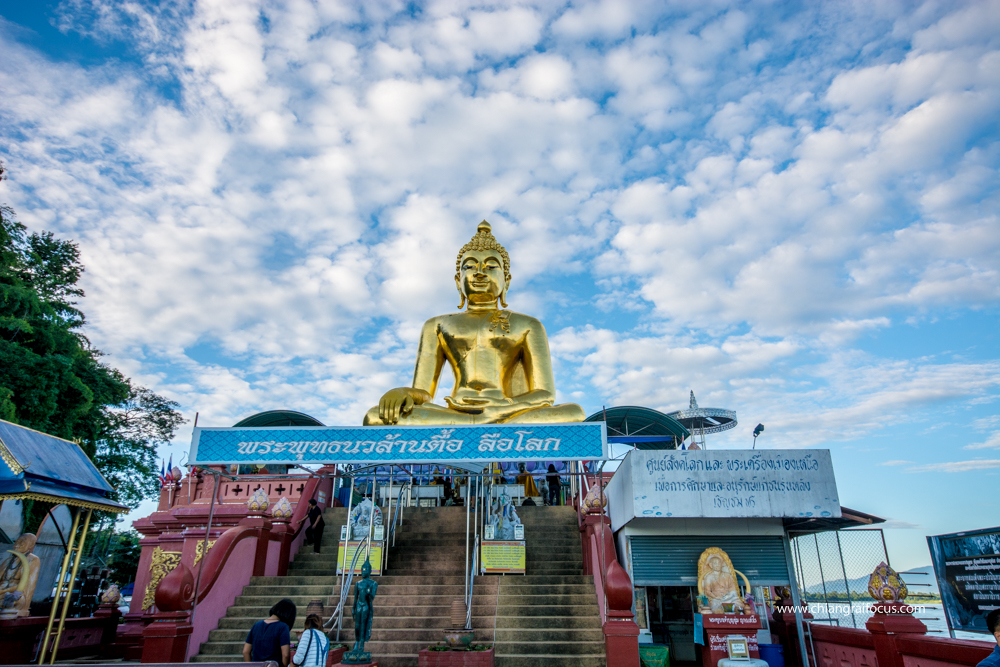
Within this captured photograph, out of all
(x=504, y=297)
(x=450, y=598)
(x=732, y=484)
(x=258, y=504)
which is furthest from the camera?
(x=504, y=297)

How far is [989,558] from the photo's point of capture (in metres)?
6.27

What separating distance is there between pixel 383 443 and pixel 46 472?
4.23 m

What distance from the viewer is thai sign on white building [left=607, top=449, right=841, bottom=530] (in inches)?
334

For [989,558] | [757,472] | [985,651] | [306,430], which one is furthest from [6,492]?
[989,558]

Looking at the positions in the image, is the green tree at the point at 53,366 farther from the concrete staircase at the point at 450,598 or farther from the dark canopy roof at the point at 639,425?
the dark canopy roof at the point at 639,425

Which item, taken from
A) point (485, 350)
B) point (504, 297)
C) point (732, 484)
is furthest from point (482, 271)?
point (732, 484)

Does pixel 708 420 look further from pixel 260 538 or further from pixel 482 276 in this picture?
pixel 260 538

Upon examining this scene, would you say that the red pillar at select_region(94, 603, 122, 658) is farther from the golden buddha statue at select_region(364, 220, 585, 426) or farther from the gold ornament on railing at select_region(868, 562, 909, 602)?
the gold ornament on railing at select_region(868, 562, 909, 602)

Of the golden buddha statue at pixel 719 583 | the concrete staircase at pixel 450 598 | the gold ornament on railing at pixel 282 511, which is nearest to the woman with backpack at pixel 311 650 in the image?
the concrete staircase at pixel 450 598

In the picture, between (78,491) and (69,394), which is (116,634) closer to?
(78,491)

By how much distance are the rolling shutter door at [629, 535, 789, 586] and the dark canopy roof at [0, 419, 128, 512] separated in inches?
302

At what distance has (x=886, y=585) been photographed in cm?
744

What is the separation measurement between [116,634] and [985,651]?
41.8ft

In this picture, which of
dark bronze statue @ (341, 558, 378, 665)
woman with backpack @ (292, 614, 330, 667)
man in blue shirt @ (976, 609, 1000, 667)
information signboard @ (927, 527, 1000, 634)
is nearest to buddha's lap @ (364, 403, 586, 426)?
dark bronze statue @ (341, 558, 378, 665)
